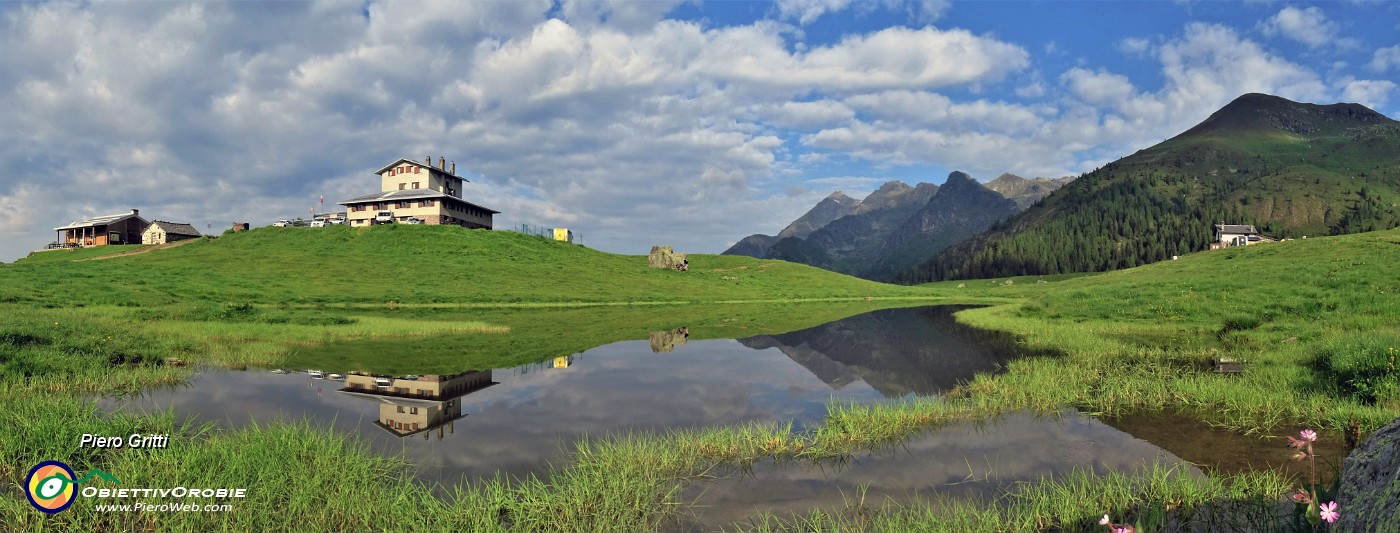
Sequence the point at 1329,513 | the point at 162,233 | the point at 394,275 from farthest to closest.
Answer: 1. the point at 162,233
2. the point at 394,275
3. the point at 1329,513

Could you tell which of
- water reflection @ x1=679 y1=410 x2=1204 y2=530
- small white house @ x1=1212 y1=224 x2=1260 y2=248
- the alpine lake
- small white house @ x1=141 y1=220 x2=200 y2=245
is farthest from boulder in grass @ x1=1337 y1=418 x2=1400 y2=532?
small white house @ x1=1212 y1=224 x2=1260 y2=248

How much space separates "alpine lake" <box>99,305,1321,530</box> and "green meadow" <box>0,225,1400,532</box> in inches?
25.0

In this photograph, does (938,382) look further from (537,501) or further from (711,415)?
(537,501)

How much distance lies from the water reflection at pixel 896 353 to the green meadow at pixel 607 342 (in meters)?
2.19

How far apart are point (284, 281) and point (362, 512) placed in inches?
2789

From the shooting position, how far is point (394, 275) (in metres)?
75.5

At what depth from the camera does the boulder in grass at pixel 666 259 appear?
109438mm

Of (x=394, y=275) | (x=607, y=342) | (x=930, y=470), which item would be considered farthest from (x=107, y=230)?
(x=930, y=470)

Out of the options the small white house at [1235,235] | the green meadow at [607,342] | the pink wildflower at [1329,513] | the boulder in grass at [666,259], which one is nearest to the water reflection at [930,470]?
the green meadow at [607,342]

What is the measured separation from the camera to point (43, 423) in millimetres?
11391

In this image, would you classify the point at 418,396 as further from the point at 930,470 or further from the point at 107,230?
the point at 107,230


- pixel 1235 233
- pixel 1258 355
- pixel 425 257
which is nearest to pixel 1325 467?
pixel 1258 355

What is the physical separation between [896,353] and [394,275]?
223 ft

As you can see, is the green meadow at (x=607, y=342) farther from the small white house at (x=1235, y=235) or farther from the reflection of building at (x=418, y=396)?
the small white house at (x=1235, y=235)
